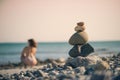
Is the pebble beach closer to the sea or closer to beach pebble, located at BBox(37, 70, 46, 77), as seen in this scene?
beach pebble, located at BBox(37, 70, 46, 77)

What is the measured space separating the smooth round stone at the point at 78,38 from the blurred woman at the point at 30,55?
529 millimetres

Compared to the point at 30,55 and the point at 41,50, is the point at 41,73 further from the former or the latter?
the point at 41,50

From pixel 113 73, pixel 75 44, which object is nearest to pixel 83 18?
pixel 75 44

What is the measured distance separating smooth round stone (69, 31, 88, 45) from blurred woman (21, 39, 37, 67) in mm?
529

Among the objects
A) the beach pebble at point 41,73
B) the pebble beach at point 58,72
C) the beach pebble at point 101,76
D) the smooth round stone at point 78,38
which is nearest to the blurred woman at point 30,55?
the pebble beach at point 58,72

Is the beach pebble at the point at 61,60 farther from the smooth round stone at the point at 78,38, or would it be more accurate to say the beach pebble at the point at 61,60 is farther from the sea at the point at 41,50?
the smooth round stone at the point at 78,38

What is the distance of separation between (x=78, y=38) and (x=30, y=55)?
71 cm

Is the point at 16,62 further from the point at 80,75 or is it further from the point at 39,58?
the point at 80,75

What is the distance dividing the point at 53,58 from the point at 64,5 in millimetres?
943

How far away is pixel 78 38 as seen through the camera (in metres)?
5.59

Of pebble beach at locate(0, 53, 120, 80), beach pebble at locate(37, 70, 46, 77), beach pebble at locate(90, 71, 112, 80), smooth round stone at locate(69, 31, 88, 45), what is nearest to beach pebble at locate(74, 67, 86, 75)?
pebble beach at locate(0, 53, 120, 80)

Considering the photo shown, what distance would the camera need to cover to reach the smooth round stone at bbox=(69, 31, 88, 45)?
5.51 m

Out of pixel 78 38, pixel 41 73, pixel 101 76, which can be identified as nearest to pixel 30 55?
pixel 41 73

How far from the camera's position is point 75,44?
5.64m
